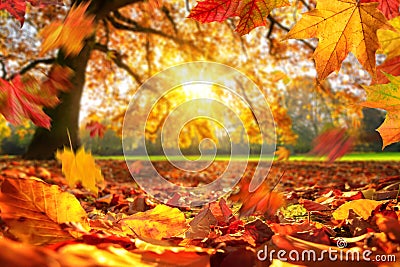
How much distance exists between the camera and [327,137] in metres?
6.16

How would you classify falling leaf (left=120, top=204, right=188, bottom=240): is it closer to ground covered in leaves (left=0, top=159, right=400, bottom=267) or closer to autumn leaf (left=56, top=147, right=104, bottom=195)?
ground covered in leaves (left=0, top=159, right=400, bottom=267)

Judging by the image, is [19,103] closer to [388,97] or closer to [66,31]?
[66,31]

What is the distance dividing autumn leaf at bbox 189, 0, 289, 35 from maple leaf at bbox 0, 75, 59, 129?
0.37 meters

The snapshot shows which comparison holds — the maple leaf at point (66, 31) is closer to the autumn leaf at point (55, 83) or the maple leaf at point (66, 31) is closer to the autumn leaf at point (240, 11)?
the autumn leaf at point (55, 83)

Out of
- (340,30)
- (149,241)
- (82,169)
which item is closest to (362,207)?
(340,30)

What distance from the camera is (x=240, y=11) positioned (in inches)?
25.8

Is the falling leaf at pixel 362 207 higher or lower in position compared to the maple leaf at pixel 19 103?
lower

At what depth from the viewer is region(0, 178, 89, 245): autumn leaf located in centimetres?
46

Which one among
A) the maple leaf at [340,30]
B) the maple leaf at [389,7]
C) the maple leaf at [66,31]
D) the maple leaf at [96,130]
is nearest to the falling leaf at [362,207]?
the maple leaf at [340,30]

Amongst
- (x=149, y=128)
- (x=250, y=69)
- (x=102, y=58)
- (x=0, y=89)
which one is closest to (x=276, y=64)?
(x=250, y=69)

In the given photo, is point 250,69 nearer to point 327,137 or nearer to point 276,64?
point 276,64

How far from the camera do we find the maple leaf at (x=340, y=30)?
0.69 m

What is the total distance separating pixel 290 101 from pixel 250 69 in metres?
5.98

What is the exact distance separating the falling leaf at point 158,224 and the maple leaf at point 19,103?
0.28 meters
